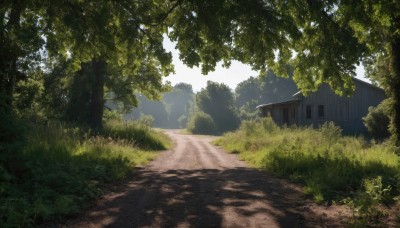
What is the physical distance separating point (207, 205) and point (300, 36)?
702 centimetres

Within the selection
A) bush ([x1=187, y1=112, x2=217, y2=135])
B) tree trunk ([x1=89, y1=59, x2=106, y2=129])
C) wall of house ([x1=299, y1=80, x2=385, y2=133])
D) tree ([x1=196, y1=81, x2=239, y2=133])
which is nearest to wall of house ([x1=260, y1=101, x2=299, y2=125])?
wall of house ([x1=299, y1=80, x2=385, y2=133])

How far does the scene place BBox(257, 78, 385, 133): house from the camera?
36469mm

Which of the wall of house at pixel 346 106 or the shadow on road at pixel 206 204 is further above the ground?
the wall of house at pixel 346 106

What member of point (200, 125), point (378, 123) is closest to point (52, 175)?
point (378, 123)

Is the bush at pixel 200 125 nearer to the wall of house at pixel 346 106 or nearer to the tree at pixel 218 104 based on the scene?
the tree at pixel 218 104

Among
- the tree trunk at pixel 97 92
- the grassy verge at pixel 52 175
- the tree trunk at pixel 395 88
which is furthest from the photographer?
the tree trunk at pixel 97 92

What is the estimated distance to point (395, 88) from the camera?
587 inches

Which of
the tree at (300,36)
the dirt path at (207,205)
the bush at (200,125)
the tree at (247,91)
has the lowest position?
the dirt path at (207,205)

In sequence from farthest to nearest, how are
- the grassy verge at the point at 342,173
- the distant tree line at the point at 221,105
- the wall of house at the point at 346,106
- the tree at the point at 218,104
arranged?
the tree at the point at 218,104 → the distant tree line at the point at 221,105 → the wall of house at the point at 346,106 → the grassy verge at the point at 342,173

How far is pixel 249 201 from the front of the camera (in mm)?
8156

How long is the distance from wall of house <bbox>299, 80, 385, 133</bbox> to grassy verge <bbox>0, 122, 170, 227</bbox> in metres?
25.7

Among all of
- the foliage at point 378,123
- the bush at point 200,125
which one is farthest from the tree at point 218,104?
the foliage at point 378,123

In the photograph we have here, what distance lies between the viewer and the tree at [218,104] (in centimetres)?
8725

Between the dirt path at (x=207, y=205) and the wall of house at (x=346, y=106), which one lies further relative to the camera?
the wall of house at (x=346, y=106)
